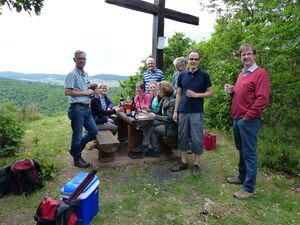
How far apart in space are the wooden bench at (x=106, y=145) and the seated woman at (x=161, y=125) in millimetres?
540

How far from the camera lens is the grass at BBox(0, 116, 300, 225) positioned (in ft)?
12.3

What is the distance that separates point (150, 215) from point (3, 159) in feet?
11.1

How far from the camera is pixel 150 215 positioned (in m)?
3.78

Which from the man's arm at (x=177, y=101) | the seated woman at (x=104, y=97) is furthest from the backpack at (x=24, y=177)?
the man's arm at (x=177, y=101)

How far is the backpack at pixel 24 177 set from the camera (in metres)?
4.14

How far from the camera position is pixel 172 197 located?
14.0 feet

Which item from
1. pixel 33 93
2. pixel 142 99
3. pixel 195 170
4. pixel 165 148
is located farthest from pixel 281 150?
pixel 33 93

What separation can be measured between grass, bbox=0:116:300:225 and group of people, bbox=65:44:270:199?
259mm

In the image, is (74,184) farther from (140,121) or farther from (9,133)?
(9,133)

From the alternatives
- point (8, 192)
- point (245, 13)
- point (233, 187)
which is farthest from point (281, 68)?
point (8, 192)

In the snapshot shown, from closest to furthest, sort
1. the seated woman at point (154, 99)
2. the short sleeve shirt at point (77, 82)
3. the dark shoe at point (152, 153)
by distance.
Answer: the short sleeve shirt at point (77, 82) → the dark shoe at point (152, 153) → the seated woman at point (154, 99)

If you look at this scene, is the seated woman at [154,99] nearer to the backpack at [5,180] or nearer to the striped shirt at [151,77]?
the striped shirt at [151,77]

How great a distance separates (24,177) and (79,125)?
45.7 inches

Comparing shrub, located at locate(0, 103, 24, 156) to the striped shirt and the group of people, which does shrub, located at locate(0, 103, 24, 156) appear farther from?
the striped shirt
